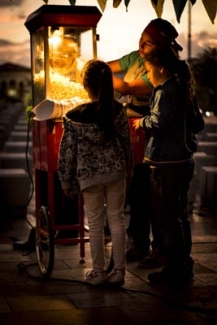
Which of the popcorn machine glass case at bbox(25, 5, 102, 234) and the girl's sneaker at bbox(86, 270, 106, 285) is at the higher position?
Result: the popcorn machine glass case at bbox(25, 5, 102, 234)

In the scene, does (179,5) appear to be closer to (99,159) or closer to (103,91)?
(103,91)

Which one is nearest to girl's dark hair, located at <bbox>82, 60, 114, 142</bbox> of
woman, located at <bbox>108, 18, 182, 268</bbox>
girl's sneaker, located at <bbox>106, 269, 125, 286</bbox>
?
woman, located at <bbox>108, 18, 182, 268</bbox>

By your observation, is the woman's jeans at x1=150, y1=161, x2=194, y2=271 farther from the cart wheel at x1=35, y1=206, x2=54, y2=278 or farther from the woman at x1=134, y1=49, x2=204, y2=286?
the cart wheel at x1=35, y1=206, x2=54, y2=278

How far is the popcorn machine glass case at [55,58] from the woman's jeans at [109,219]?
997mm

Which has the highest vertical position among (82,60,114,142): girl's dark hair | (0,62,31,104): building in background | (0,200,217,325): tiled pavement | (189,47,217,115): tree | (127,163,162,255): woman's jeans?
(0,62,31,104): building in background

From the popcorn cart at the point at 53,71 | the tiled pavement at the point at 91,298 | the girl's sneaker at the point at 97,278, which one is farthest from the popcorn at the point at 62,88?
the girl's sneaker at the point at 97,278

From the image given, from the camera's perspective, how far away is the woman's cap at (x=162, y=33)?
6.91 meters

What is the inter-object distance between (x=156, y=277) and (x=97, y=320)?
125 centimetres

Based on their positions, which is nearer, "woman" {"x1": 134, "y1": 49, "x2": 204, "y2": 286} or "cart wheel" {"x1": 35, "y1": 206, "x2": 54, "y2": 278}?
"woman" {"x1": 134, "y1": 49, "x2": 204, "y2": 286}

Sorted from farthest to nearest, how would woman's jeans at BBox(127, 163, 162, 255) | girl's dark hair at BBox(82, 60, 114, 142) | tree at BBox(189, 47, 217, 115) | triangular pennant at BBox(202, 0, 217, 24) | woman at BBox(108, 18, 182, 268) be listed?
tree at BBox(189, 47, 217, 115)
woman's jeans at BBox(127, 163, 162, 255)
woman at BBox(108, 18, 182, 268)
girl's dark hair at BBox(82, 60, 114, 142)
triangular pennant at BBox(202, 0, 217, 24)

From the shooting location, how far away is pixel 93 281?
6793 millimetres

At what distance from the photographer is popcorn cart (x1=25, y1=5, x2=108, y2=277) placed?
7.56m

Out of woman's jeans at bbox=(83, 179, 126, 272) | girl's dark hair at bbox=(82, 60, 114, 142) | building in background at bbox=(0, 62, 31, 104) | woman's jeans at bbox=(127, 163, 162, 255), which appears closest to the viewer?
girl's dark hair at bbox=(82, 60, 114, 142)

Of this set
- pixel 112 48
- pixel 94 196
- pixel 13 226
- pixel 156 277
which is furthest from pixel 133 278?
pixel 13 226
